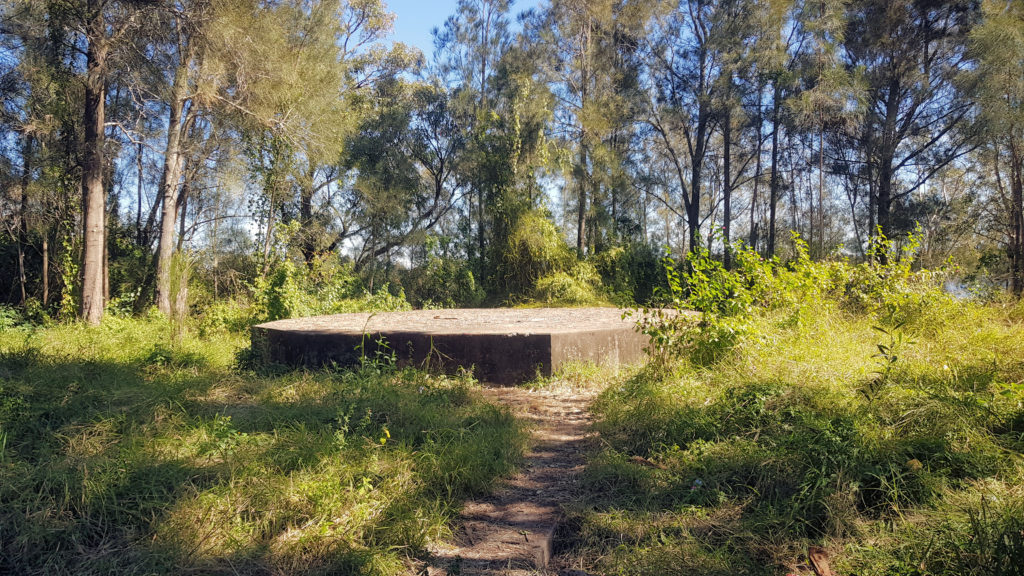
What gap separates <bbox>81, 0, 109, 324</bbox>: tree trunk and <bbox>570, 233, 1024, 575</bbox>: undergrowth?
8.42m

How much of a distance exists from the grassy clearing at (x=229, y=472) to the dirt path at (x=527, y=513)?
0.36 ft

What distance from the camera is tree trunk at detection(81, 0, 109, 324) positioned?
8273mm

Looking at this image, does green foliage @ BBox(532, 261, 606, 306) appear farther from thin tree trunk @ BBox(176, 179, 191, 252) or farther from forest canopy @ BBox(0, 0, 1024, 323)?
thin tree trunk @ BBox(176, 179, 191, 252)

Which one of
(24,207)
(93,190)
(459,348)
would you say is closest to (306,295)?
(93,190)

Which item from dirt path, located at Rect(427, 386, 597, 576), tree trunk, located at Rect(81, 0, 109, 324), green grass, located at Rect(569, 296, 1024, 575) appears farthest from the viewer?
tree trunk, located at Rect(81, 0, 109, 324)

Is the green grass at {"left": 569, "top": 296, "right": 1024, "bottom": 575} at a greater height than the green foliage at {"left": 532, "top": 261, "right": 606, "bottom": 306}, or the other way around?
the green foliage at {"left": 532, "top": 261, "right": 606, "bottom": 306}

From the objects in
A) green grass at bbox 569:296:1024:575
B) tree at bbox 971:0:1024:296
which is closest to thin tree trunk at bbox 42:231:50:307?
green grass at bbox 569:296:1024:575

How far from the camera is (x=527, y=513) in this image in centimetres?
250

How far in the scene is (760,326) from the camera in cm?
441

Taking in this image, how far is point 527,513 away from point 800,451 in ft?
4.34

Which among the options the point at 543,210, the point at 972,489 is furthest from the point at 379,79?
the point at 972,489

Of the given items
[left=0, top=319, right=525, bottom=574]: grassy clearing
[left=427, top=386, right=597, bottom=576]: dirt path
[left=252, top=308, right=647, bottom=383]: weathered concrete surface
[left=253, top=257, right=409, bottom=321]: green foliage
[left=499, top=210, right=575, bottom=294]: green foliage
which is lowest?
[left=427, top=386, right=597, bottom=576]: dirt path

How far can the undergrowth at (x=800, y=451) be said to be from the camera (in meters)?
1.92

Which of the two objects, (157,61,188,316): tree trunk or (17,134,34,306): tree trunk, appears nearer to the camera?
(157,61,188,316): tree trunk
